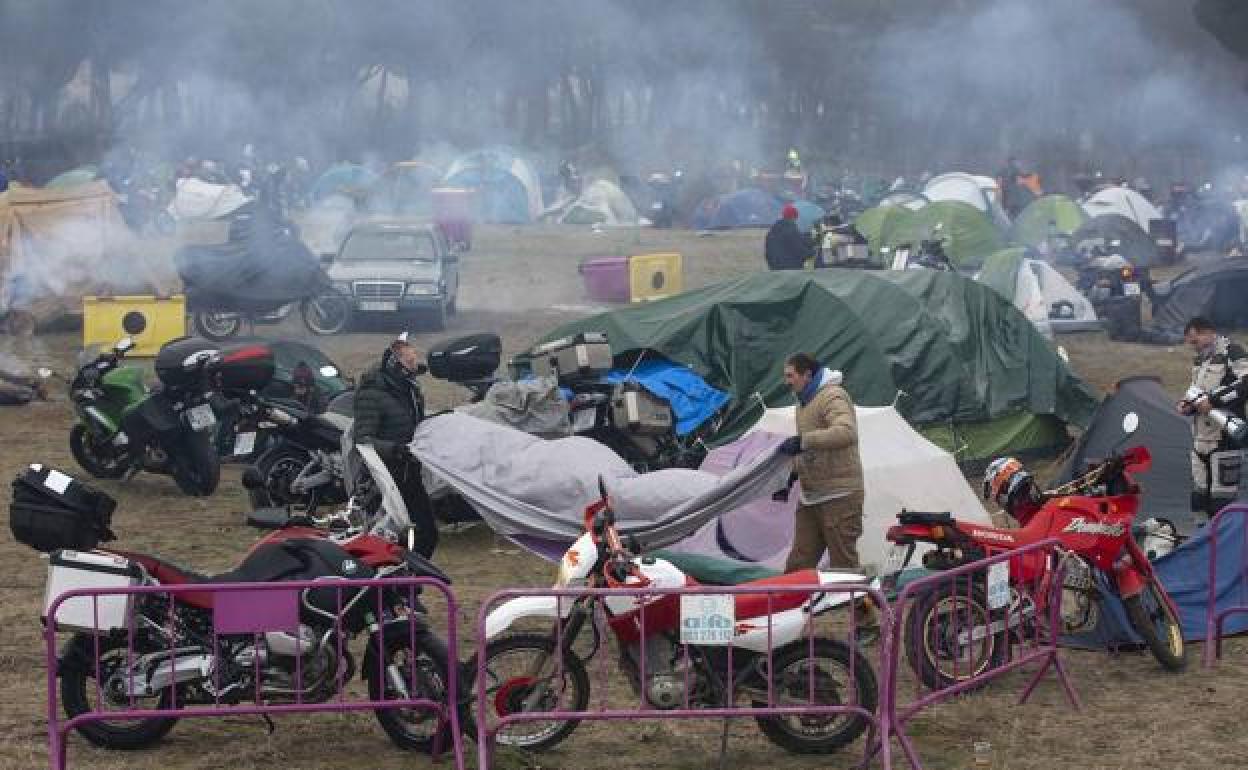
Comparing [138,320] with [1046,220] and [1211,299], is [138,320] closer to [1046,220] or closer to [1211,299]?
[1211,299]

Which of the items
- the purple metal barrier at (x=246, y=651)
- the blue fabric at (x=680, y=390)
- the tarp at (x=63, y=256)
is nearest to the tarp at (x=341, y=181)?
the tarp at (x=63, y=256)

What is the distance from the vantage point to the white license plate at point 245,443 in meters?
14.9

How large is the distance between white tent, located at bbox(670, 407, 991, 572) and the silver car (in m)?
12.8

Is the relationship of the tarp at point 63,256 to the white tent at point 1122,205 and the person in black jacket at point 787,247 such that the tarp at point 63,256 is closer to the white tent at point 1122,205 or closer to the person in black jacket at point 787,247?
the person in black jacket at point 787,247

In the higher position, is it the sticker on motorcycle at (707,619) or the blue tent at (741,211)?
→ the blue tent at (741,211)

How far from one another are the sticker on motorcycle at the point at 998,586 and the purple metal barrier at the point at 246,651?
2.56m

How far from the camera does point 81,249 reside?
2545 cm

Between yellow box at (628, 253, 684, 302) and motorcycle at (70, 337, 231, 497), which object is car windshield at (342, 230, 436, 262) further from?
motorcycle at (70, 337, 231, 497)

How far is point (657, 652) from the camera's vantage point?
26.8 ft

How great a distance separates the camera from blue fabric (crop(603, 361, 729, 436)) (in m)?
14.6

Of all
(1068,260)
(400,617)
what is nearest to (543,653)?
(400,617)

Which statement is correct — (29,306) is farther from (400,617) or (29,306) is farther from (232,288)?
(400,617)

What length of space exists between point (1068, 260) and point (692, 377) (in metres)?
19.8

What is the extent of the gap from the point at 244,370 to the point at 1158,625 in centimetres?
743
